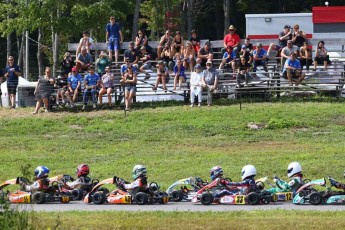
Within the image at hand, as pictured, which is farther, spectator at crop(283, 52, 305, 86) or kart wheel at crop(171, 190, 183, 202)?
spectator at crop(283, 52, 305, 86)

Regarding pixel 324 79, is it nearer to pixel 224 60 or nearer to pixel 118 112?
pixel 224 60

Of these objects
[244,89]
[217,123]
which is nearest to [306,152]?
[217,123]

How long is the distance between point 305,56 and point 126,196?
13.6 m

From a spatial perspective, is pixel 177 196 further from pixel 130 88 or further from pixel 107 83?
pixel 107 83

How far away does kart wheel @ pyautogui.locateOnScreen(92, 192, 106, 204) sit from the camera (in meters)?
22.3

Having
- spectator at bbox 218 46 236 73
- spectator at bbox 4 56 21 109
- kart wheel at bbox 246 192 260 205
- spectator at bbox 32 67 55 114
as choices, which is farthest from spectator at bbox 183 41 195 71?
kart wheel at bbox 246 192 260 205

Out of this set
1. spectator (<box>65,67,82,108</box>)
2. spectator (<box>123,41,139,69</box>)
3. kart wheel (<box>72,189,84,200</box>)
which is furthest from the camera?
spectator (<box>123,41,139,69</box>)

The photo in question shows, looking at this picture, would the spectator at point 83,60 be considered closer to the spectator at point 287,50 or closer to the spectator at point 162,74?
the spectator at point 162,74

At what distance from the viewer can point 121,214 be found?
19.8 m

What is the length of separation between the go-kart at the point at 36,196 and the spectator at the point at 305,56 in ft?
44.6

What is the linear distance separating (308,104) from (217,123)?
3.59m

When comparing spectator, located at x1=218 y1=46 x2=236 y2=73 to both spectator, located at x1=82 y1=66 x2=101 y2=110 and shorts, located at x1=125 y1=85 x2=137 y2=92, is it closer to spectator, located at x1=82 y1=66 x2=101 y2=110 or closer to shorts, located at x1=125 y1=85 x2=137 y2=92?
shorts, located at x1=125 y1=85 x2=137 y2=92

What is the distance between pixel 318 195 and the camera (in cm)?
2130

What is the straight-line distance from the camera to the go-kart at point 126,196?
72.4 feet
